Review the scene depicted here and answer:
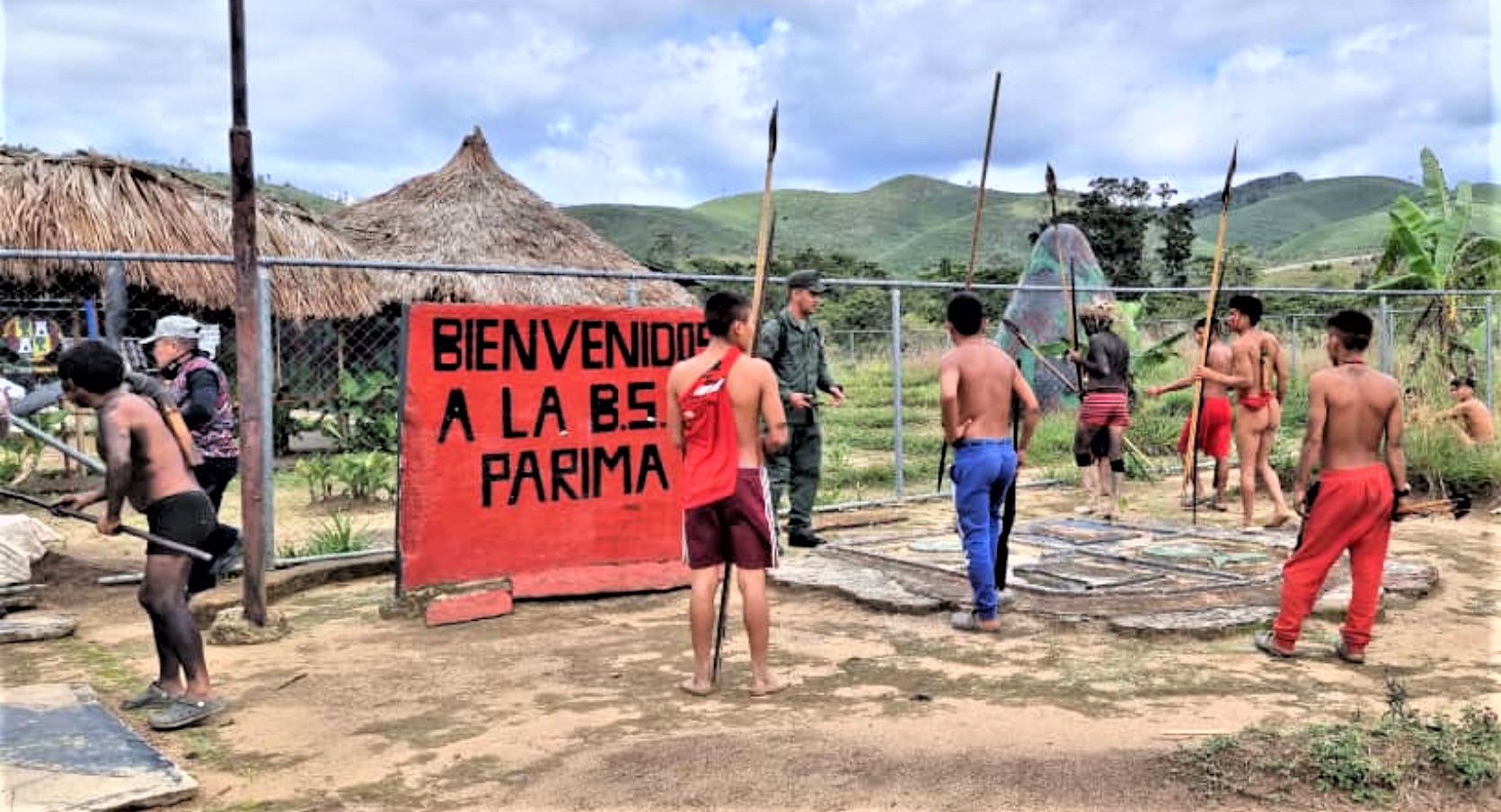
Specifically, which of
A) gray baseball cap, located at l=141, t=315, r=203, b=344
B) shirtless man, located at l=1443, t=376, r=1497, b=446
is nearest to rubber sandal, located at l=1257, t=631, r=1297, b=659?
gray baseball cap, located at l=141, t=315, r=203, b=344

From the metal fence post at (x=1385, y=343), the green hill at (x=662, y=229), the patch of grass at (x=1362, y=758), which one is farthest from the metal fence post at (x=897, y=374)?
the green hill at (x=662, y=229)

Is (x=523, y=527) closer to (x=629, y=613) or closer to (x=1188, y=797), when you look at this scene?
(x=629, y=613)

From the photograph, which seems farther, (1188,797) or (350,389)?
(350,389)

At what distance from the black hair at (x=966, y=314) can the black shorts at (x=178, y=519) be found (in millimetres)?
3381

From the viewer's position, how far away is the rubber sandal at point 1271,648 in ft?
17.1

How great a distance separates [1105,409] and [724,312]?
202 inches

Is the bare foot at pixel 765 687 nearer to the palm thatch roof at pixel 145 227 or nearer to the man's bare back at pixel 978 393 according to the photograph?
the man's bare back at pixel 978 393

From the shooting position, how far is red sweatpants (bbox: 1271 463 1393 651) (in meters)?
5.10

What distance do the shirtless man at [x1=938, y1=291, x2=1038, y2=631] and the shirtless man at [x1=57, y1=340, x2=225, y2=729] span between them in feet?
10.8

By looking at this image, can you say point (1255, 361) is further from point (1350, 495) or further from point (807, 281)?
point (1350, 495)

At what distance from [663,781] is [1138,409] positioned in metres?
12.7

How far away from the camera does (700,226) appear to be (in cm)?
8725

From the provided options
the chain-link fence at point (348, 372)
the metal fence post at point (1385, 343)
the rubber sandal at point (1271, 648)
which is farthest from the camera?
the metal fence post at point (1385, 343)

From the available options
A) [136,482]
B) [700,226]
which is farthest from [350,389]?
[700,226]
